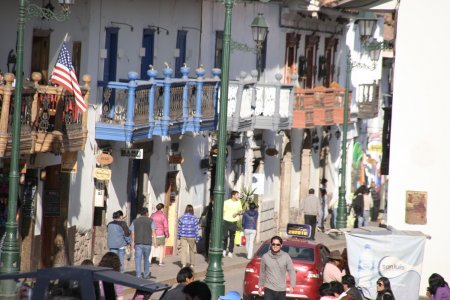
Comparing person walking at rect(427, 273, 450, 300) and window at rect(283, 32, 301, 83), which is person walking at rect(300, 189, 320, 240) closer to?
window at rect(283, 32, 301, 83)

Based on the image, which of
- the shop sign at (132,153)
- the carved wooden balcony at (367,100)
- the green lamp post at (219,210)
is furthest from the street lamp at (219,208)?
the carved wooden balcony at (367,100)

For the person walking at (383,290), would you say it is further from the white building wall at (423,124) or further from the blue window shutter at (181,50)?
the blue window shutter at (181,50)

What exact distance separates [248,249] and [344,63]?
21014 millimetres

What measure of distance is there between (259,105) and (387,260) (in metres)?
17.7

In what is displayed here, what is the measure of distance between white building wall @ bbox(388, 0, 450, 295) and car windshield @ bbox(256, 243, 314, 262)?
6.76 feet

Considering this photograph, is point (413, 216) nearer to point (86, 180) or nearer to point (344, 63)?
point (86, 180)

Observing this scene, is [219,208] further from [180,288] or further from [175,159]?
[175,159]

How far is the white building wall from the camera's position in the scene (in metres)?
30.6

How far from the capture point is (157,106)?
36031 millimetres

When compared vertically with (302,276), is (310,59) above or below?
above

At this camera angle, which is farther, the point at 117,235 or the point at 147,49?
the point at 147,49

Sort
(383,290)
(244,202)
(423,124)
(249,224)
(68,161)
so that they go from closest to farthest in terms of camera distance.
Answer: (383,290), (423,124), (68,161), (249,224), (244,202)

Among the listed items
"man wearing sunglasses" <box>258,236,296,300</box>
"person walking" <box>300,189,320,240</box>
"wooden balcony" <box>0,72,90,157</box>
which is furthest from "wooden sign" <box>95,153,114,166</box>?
"person walking" <box>300,189,320,240</box>

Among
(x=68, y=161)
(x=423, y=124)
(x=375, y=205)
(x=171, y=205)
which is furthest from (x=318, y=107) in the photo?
(x=68, y=161)
